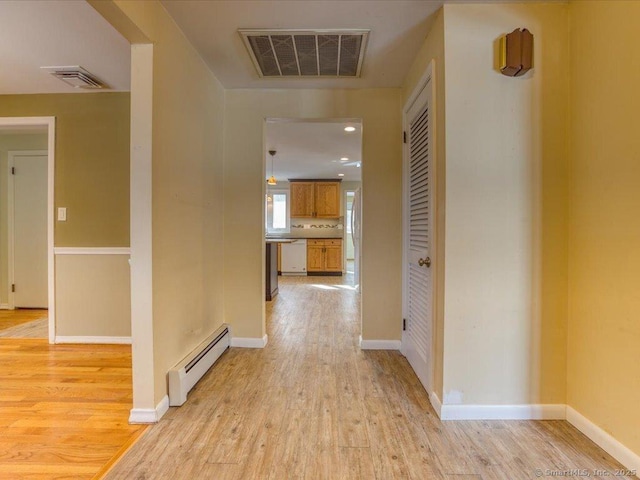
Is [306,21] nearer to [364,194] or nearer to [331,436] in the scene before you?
[364,194]

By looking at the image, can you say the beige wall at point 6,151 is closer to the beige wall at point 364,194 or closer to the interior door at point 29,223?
the interior door at point 29,223

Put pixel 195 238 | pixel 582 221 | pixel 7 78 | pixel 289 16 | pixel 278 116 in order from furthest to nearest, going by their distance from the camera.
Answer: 1. pixel 278 116
2. pixel 7 78
3. pixel 195 238
4. pixel 289 16
5. pixel 582 221

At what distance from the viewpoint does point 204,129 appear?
2.26 meters

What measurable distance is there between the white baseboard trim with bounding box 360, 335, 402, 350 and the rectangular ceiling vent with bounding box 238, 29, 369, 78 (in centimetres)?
219

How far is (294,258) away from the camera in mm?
7285

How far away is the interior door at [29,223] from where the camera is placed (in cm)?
371

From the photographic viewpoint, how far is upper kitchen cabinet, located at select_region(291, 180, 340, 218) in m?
7.36

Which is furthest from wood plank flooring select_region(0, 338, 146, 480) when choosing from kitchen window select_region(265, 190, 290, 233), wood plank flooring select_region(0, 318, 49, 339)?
kitchen window select_region(265, 190, 290, 233)

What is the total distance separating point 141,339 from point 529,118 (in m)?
2.37

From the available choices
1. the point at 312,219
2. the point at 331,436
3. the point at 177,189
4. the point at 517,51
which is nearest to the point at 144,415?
the point at 331,436

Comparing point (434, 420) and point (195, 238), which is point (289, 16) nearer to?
point (195, 238)

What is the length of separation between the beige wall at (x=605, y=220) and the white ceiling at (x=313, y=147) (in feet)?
5.30

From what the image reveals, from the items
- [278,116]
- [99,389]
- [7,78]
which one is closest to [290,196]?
[278,116]

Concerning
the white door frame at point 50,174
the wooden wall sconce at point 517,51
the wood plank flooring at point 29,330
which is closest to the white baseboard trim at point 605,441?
the wooden wall sconce at point 517,51
